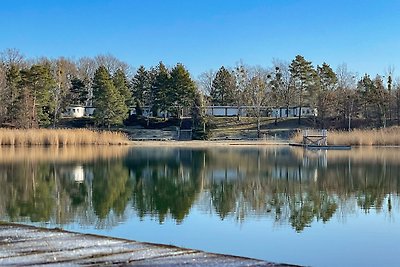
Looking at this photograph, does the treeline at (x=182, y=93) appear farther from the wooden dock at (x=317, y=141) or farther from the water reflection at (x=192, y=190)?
the water reflection at (x=192, y=190)

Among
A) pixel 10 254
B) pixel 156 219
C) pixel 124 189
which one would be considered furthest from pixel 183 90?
pixel 10 254

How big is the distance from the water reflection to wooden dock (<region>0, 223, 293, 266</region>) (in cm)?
268

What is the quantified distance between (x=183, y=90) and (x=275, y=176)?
37.8 metres

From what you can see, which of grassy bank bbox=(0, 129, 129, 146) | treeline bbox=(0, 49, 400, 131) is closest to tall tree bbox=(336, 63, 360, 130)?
treeline bbox=(0, 49, 400, 131)

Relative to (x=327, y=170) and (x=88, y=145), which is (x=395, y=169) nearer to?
(x=327, y=170)

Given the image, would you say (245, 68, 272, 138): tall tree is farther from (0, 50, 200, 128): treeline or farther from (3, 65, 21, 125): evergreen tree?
(3, 65, 21, 125): evergreen tree

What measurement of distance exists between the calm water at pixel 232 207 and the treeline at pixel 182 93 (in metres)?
29.2

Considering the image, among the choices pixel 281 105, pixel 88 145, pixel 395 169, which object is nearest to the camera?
pixel 395 169

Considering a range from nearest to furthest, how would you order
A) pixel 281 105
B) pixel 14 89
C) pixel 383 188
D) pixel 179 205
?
1. pixel 179 205
2. pixel 383 188
3. pixel 14 89
4. pixel 281 105

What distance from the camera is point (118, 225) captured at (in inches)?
391

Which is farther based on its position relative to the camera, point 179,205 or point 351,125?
point 351,125

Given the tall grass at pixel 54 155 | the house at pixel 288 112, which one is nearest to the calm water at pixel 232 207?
the tall grass at pixel 54 155

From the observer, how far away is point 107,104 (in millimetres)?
51969

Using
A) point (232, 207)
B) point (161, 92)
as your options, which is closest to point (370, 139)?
point (161, 92)
